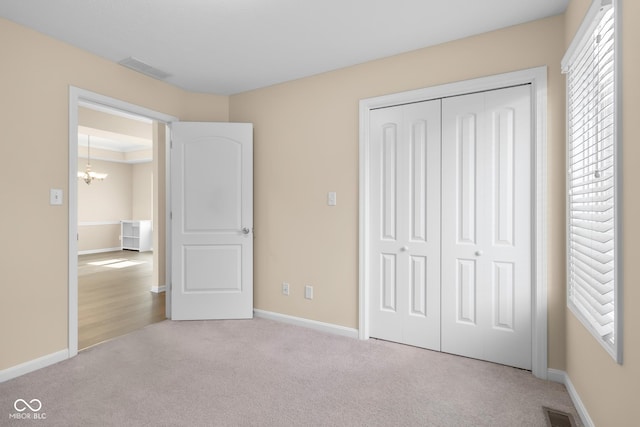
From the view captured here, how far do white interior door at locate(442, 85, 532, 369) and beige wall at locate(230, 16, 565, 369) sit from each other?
171 mm

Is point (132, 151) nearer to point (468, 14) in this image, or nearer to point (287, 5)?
point (287, 5)

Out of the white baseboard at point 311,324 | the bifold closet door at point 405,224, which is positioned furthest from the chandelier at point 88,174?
the bifold closet door at point 405,224

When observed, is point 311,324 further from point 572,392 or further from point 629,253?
point 629,253

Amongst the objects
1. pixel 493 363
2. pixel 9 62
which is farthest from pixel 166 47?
pixel 493 363

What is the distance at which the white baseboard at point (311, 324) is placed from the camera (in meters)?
3.19

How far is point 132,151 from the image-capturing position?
8.96 metres

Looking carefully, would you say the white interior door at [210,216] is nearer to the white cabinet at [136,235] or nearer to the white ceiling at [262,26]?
the white ceiling at [262,26]

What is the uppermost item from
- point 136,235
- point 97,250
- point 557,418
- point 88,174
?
point 88,174

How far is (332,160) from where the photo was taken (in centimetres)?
327

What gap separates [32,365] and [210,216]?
1.81 metres

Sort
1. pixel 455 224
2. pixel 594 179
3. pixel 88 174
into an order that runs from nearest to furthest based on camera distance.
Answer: pixel 594 179
pixel 455 224
pixel 88 174

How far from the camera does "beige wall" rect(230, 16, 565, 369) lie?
2.36 metres

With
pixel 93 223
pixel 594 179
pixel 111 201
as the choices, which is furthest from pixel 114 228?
pixel 594 179

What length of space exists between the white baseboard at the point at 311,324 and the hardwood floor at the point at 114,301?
1111mm
